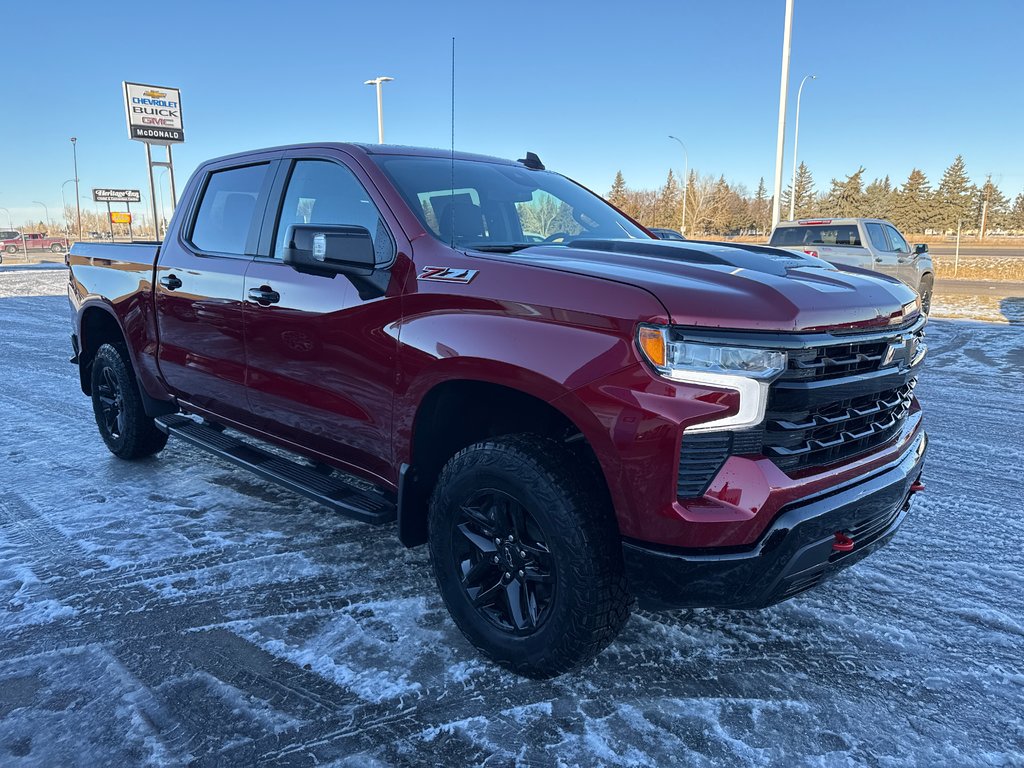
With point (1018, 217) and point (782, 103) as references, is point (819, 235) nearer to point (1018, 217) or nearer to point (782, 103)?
point (782, 103)

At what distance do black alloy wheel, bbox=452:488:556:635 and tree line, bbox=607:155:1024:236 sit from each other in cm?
6524

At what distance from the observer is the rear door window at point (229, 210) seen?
Answer: 3656 millimetres

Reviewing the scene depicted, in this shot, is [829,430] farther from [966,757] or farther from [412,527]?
[412,527]

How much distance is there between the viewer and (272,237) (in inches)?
135

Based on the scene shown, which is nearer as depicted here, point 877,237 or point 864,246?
point 864,246

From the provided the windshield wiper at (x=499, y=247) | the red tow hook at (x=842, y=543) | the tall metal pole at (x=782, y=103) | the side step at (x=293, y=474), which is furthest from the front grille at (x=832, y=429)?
the tall metal pole at (x=782, y=103)

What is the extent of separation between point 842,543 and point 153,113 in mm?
43536

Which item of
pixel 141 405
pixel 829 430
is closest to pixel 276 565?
pixel 141 405

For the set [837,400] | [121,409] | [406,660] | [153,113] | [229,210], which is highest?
[153,113]

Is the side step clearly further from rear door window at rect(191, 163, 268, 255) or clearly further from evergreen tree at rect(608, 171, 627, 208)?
evergreen tree at rect(608, 171, 627, 208)

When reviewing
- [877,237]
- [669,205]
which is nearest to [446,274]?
[877,237]

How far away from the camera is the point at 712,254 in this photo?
8.64ft

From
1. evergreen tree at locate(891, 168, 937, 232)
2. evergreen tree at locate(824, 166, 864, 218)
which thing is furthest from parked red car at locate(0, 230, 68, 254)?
evergreen tree at locate(891, 168, 937, 232)

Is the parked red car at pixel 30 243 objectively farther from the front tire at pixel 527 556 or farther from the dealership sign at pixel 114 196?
the front tire at pixel 527 556
